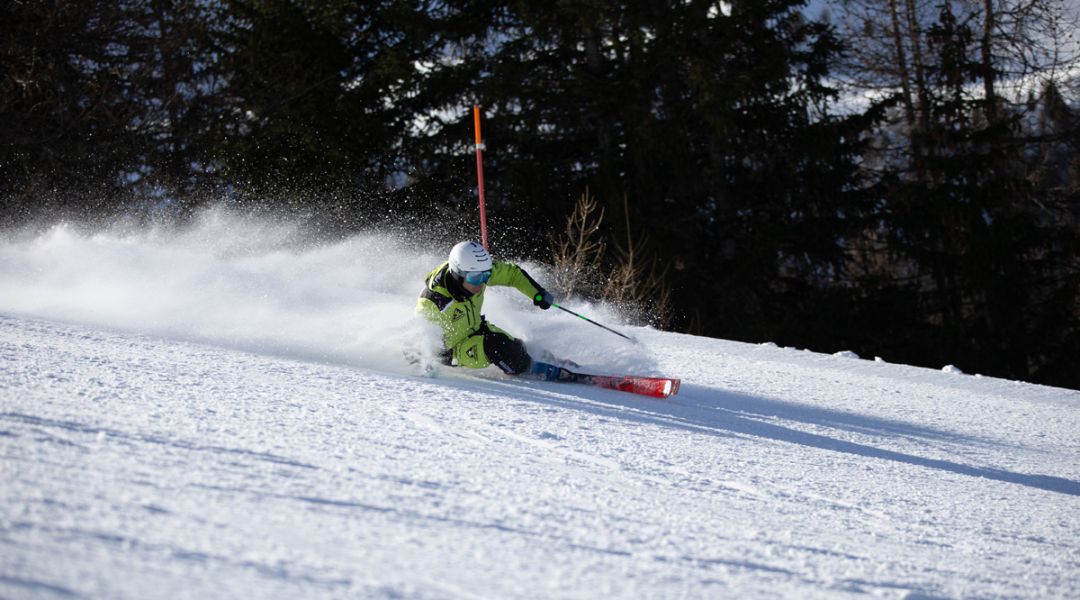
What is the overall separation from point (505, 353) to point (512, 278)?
611 mm

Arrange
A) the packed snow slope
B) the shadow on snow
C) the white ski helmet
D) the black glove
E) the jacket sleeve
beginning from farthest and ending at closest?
the jacket sleeve
the black glove
the white ski helmet
the shadow on snow
the packed snow slope

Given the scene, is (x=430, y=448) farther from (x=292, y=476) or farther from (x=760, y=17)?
(x=760, y=17)

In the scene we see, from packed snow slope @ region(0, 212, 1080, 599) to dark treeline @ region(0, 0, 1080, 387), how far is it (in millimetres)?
12131

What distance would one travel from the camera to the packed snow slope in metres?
2.34

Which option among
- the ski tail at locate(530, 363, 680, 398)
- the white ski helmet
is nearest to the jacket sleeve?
the white ski helmet

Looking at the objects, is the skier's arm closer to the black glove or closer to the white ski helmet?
the black glove

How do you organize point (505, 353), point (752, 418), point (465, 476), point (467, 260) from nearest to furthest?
point (465, 476) < point (752, 418) < point (467, 260) < point (505, 353)

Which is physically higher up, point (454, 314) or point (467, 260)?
point (467, 260)

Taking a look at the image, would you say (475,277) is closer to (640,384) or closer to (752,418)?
(640,384)

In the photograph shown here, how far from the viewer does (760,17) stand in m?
18.9

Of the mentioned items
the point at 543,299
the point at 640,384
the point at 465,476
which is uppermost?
the point at 543,299

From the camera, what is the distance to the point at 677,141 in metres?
19.2

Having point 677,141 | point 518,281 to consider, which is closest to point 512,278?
point 518,281

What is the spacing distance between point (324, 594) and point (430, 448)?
1547 mm
